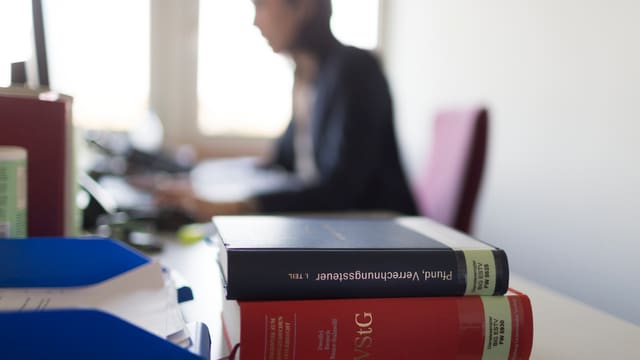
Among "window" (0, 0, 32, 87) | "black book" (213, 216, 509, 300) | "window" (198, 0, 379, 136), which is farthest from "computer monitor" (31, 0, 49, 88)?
"window" (198, 0, 379, 136)

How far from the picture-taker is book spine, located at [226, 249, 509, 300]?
43cm

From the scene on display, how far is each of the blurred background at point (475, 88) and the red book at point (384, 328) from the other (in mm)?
578

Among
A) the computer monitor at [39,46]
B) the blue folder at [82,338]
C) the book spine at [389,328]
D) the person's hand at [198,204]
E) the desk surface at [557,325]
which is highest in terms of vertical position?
the computer monitor at [39,46]

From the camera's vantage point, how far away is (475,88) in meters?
2.37

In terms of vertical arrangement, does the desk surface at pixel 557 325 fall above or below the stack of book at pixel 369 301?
below

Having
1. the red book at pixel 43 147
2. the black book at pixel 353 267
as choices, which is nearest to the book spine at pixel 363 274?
the black book at pixel 353 267

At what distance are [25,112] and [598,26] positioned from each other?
1.46 meters

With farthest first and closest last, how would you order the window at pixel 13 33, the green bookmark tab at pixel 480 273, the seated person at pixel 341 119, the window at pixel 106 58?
the window at pixel 106 58, the seated person at pixel 341 119, the window at pixel 13 33, the green bookmark tab at pixel 480 273

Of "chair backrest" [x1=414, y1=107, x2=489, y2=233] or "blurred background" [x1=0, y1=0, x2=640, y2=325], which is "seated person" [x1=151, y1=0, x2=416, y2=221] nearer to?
"chair backrest" [x1=414, y1=107, x2=489, y2=233]

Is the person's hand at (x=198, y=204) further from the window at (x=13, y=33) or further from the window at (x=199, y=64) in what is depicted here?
the window at (x=199, y=64)

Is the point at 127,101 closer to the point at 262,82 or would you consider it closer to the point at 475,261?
the point at 262,82

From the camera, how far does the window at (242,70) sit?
10.4ft

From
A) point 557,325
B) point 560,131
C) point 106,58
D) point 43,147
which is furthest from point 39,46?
point 106,58

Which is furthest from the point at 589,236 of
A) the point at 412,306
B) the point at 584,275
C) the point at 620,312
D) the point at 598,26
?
the point at 412,306
